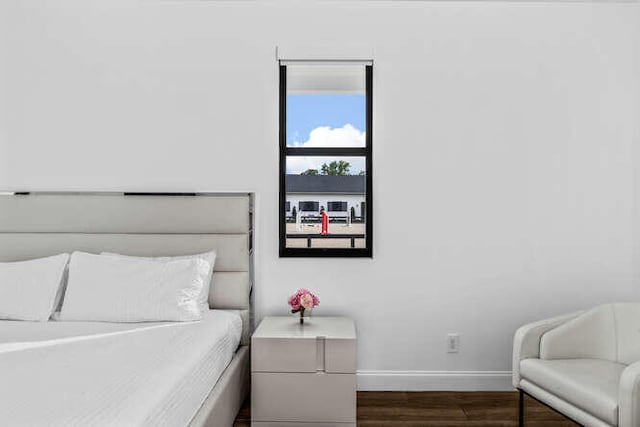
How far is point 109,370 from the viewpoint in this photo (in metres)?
1.58

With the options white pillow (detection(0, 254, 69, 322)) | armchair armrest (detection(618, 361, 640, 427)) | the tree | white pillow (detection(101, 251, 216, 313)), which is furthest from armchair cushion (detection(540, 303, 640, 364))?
white pillow (detection(0, 254, 69, 322))

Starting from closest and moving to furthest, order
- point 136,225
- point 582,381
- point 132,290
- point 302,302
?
point 582,381 → point 132,290 → point 302,302 → point 136,225

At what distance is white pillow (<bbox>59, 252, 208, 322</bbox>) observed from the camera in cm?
236

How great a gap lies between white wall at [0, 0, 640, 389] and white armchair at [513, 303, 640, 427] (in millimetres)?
481

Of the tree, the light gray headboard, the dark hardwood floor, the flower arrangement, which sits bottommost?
the dark hardwood floor

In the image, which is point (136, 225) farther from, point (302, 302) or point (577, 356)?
point (577, 356)

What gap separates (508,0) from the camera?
9.43 feet

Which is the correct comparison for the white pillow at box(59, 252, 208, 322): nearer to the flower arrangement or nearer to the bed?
the bed

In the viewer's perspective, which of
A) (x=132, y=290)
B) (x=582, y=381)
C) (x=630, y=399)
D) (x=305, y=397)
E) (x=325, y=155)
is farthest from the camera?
(x=325, y=155)

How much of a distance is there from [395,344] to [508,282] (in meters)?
0.82

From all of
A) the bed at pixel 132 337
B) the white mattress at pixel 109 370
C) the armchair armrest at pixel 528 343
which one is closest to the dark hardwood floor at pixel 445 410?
the armchair armrest at pixel 528 343

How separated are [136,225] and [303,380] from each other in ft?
4.57

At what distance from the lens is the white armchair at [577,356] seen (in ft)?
6.52

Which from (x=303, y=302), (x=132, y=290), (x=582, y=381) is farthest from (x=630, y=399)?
(x=132, y=290)
